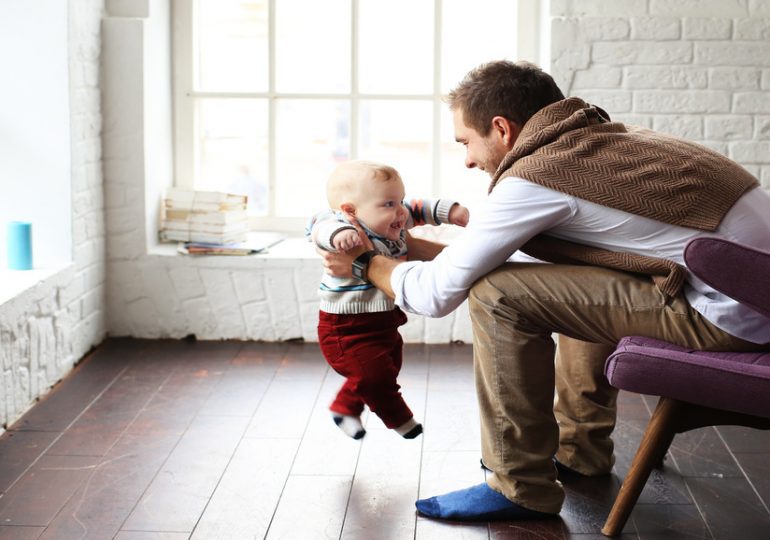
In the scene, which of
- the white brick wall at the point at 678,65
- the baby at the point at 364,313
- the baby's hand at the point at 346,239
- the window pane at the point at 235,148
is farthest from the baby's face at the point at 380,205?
the window pane at the point at 235,148

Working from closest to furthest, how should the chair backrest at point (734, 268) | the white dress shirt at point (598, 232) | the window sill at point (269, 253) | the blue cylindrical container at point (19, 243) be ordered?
1. the chair backrest at point (734, 268)
2. the white dress shirt at point (598, 232)
3. the blue cylindrical container at point (19, 243)
4. the window sill at point (269, 253)

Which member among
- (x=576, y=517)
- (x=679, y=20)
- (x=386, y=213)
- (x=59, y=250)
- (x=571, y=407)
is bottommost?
(x=576, y=517)

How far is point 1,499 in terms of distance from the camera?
264cm

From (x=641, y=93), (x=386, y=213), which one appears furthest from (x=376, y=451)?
(x=641, y=93)

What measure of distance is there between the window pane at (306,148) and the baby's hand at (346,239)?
185cm

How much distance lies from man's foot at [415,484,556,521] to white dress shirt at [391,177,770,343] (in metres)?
0.53

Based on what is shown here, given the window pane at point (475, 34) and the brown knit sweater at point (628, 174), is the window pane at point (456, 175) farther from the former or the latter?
the brown knit sweater at point (628, 174)

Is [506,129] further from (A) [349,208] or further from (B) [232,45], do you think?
(B) [232,45]

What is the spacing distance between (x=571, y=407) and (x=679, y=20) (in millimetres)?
1860

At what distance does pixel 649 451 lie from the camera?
7.76 feet

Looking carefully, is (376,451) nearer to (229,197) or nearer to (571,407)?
(571,407)

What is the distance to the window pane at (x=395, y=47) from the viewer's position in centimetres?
436

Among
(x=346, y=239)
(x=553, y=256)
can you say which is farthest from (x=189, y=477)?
(x=553, y=256)

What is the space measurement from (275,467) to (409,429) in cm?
38
